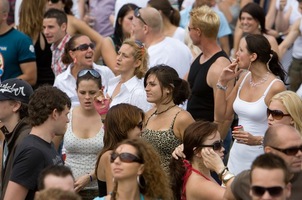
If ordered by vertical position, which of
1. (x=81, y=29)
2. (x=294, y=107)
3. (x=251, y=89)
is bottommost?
(x=81, y=29)

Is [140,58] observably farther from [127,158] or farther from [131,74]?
[127,158]

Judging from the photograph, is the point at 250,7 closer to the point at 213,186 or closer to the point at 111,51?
the point at 111,51

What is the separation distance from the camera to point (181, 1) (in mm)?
14961

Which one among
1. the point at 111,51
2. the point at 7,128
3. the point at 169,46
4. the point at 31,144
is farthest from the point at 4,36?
the point at 31,144

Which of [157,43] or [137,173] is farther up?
[137,173]

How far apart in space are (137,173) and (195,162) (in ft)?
2.64

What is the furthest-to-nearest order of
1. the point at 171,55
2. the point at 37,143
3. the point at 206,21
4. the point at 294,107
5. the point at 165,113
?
the point at 171,55 → the point at 206,21 → the point at 165,113 → the point at 294,107 → the point at 37,143

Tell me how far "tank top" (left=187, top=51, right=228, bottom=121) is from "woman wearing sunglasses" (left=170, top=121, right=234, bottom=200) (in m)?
2.30

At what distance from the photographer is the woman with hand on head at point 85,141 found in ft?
29.1

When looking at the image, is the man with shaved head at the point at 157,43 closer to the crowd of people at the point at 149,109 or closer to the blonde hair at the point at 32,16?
the crowd of people at the point at 149,109

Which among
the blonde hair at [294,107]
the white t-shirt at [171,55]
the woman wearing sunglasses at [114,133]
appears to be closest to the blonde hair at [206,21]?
the white t-shirt at [171,55]

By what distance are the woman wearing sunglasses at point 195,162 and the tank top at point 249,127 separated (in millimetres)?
1289

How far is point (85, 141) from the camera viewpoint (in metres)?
8.99

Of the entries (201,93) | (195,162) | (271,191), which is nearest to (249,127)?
(201,93)
